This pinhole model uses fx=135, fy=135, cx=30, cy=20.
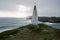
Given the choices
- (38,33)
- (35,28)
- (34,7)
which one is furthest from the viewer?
(34,7)

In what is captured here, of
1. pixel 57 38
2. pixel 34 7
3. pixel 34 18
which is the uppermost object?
pixel 34 7

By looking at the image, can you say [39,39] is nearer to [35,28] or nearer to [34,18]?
[35,28]

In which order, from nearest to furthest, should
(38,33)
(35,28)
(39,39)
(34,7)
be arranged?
(39,39) → (38,33) → (35,28) → (34,7)

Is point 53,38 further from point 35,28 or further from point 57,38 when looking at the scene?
point 35,28

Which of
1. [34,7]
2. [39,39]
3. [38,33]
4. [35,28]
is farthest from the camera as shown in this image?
[34,7]

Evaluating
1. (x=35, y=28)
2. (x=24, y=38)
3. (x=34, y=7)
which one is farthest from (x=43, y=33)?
(x=34, y=7)

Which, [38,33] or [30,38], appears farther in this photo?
[38,33]

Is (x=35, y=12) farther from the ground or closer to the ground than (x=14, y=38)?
farther from the ground

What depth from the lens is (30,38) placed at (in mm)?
33500

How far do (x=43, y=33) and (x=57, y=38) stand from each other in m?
5.87

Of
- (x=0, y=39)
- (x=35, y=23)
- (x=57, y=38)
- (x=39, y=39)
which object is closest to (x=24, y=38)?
(x=39, y=39)

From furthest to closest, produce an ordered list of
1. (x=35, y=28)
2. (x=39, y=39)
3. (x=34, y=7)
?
(x=34, y=7)
(x=35, y=28)
(x=39, y=39)

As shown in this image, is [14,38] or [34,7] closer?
[14,38]

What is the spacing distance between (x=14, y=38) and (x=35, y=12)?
16074 millimetres
